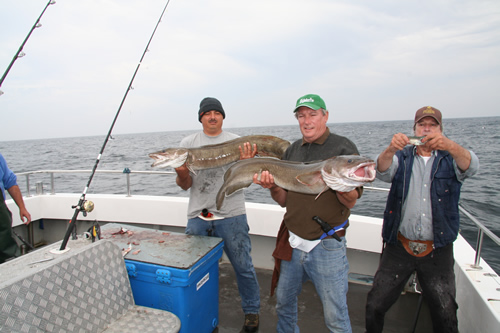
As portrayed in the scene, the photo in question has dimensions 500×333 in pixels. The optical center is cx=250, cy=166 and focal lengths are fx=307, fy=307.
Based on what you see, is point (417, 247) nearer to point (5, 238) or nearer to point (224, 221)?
point (224, 221)

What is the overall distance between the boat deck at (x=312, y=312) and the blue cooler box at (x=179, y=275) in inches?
21.6

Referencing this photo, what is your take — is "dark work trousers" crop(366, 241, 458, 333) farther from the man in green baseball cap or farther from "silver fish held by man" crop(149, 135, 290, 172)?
"silver fish held by man" crop(149, 135, 290, 172)

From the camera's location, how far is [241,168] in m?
3.24

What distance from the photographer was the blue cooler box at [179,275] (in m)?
2.72

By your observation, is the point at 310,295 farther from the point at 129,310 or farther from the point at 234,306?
the point at 129,310

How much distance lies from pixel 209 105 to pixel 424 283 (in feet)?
9.58

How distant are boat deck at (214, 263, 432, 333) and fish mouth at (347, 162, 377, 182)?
2.16 metres

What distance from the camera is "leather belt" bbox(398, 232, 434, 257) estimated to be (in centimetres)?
293

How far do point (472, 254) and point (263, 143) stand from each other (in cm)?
277

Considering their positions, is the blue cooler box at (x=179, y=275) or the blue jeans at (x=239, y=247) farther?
the blue jeans at (x=239, y=247)

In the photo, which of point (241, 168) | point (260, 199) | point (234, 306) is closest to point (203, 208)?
point (241, 168)

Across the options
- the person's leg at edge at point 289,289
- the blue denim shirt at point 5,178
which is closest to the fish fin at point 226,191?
the person's leg at edge at point 289,289

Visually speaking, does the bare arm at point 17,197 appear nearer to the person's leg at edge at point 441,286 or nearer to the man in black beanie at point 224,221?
the man in black beanie at point 224,221

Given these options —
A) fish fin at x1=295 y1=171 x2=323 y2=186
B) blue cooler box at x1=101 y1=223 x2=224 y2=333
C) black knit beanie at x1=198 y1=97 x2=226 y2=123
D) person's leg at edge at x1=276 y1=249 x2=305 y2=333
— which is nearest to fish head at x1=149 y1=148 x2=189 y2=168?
black knit beanie at x1=198 y1=97 x2=226 y2=123
